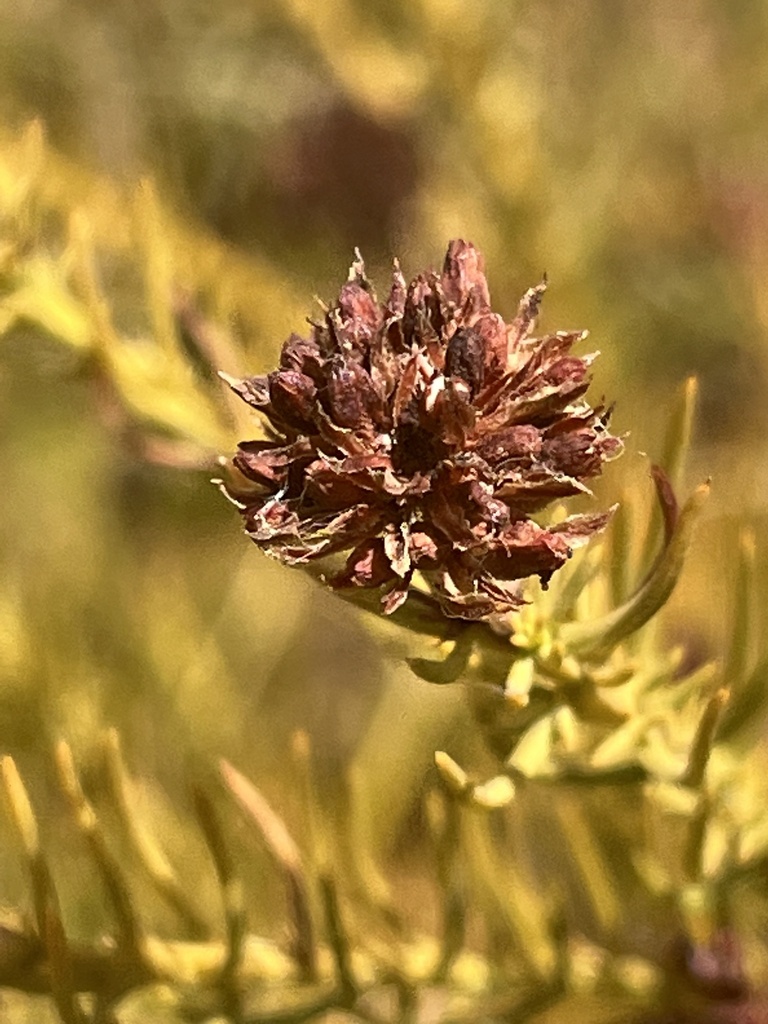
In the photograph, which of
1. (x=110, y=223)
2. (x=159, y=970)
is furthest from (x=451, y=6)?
(x=159, y=970)

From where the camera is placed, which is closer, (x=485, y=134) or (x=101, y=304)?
(x=101, y=304)

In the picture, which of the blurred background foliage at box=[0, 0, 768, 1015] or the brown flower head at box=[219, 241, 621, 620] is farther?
the blurred background foliage at box=[0, 0, 768, 1015]

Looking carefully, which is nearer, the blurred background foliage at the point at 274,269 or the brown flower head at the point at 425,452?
the brown flower head at the point at 425,452

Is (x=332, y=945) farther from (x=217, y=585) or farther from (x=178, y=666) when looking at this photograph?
(x=217, y=585)

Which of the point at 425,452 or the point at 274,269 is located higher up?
the point at 274,269
